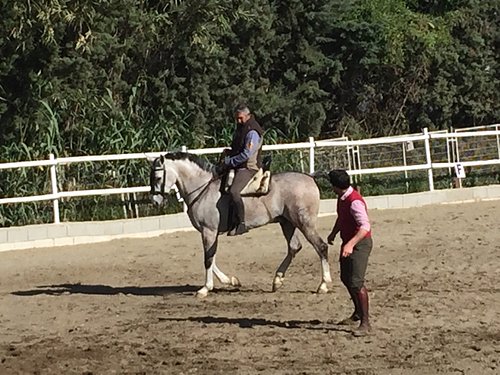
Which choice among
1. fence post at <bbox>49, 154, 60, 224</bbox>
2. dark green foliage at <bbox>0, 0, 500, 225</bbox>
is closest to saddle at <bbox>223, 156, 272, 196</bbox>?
fence post at <bbox>49, 154, 60, 224</bbox>

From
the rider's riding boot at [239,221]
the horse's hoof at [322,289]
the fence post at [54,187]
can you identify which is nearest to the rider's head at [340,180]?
the horse's hoof at [322,289]

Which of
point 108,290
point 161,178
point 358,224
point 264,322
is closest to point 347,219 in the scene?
point 358,224

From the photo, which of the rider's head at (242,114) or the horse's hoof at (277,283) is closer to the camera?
the rider's head at (242,114)

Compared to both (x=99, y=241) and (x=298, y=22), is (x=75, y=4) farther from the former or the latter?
(x=298, y=22)

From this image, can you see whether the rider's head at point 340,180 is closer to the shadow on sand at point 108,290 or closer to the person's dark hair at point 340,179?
the person's dark hair at point 340,179

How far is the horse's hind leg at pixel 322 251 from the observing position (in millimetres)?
12602

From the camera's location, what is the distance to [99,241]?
62.6ft

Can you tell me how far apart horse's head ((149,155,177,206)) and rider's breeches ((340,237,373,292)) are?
12.6 ft

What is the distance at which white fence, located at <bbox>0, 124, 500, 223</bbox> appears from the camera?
65.3 feet

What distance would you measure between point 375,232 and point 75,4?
28.8 feet

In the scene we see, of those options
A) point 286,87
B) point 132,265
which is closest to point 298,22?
point 286,87

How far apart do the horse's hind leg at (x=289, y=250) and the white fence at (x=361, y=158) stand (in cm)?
630

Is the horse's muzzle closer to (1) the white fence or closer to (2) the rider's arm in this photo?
(2) the rider's arm

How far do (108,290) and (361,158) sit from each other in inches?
504
